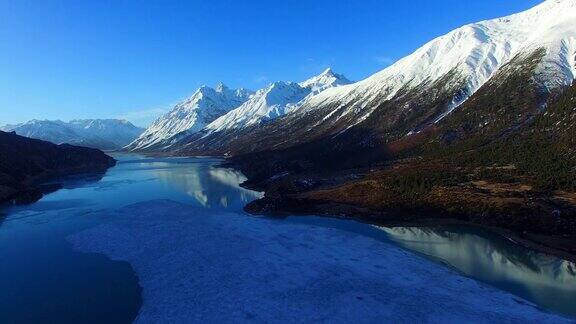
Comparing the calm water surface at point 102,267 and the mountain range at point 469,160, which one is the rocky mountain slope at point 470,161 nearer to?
the mountain range at point 469,160

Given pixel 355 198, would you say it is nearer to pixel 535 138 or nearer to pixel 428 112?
pixel 535 138

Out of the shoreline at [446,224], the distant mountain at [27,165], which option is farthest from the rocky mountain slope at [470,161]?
the distant mountain at [27,165]

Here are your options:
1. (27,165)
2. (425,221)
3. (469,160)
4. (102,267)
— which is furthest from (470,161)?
(27,165)

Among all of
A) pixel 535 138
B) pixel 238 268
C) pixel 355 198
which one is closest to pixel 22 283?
pixel 238 268

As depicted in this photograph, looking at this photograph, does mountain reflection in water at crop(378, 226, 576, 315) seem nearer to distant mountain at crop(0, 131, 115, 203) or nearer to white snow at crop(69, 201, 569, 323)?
white snow at crop(69, 201, 569, 323)

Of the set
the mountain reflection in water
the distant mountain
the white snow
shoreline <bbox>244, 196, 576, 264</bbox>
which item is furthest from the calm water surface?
the distant mountain
